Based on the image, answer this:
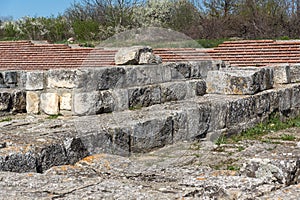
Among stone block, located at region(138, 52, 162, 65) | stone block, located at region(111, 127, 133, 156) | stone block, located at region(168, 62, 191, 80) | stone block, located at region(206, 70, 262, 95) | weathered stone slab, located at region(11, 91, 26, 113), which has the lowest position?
stone block, located at region(111, 127, 133, 156)

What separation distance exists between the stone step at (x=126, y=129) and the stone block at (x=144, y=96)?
0.60 ft

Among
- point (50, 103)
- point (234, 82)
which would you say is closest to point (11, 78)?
point (50, 103)

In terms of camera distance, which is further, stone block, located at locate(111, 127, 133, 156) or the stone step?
stone block, located at locate(111, 127, 133, 156)

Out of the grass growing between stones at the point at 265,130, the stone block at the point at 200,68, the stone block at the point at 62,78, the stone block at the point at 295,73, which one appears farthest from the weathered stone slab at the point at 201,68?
the stone block at the point at 62,78

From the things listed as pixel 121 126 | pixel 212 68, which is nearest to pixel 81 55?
pixel 212 68

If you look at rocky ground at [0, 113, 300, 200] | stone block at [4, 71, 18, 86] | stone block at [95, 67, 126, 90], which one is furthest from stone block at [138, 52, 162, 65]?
rocky ground at [0, 113, 300, 200]

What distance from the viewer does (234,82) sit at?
24.6 feet

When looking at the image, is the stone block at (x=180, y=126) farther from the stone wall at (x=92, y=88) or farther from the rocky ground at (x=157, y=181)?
the rocky ground at (x=157, y=181)

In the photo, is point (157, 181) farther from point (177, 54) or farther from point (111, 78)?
point (177, 54)

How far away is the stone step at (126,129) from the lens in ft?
13.9

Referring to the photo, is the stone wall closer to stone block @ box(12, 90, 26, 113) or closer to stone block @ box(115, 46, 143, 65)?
stone block @ box(12, 90, 26, 113)

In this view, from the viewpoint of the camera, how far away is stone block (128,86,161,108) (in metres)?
6.44

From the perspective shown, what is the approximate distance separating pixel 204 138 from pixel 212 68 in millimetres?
2594

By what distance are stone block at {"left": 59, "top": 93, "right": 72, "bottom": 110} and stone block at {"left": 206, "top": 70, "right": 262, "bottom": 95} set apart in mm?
2732
